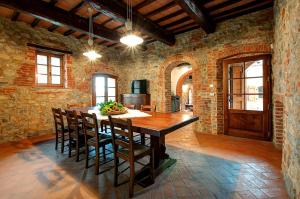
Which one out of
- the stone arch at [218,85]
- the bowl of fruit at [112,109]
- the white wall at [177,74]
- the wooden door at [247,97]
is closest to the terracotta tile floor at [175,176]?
the wooden door at [247,97]

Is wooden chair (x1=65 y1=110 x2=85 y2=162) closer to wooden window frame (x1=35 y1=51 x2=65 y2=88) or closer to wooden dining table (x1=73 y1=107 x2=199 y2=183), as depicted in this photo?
wooden dining table (x1=73 y1=107 x2=199 y2=183)

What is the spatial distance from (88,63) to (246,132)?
559 cm

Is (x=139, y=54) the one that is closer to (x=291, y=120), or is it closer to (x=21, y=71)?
(x=21, y=71)

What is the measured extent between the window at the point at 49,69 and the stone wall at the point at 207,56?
293cm

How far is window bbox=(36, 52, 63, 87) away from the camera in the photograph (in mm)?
4754

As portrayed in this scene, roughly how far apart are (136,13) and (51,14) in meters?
1.96

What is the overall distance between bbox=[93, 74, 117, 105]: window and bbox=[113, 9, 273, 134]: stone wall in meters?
1.25

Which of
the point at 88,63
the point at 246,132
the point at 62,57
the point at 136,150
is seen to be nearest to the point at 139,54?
the point at 88,63

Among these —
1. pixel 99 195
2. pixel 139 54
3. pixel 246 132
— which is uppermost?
pixel 139 54

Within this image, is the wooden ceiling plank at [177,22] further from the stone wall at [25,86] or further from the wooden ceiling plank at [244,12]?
the stone wall at [25,86]

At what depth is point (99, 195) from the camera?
76.4 inches

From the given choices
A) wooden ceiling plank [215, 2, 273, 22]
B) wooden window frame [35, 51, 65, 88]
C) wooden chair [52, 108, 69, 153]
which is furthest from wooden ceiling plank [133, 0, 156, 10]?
wooden window frame [35, 51, 65, 88]

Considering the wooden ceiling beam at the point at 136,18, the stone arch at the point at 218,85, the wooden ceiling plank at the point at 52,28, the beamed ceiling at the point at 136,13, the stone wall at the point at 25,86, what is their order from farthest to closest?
1. the wooden ceiling plank at the point at 52,28
2. the stone arch at the point at 218,85
3. the stone wall at the point at 25,86
4. the beamed ceiling at the point at 136,13
5. the wooden ceiling beam at the point at 136,18

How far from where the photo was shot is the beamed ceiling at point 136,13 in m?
3.34
